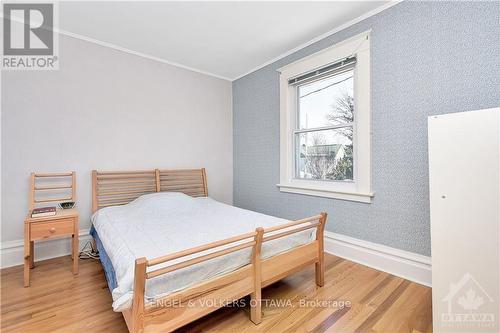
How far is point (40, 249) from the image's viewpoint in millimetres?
2520

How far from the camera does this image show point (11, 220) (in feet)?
7.85

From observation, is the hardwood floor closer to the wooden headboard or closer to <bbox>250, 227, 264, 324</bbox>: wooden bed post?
<bbox>250, 227, 264, 324</bbox>: wooden bed post

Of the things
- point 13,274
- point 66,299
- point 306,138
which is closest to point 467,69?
point 306,138

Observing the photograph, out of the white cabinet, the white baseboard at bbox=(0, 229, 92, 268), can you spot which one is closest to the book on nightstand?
the white baseboard at bbox=(0, 229, 92, 268)

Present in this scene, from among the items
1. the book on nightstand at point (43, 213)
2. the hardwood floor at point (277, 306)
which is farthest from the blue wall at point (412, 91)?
the book on nightstand at point (43, 213)

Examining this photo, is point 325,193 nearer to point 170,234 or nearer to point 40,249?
point 170,234

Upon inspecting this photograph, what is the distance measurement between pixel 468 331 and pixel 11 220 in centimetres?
394

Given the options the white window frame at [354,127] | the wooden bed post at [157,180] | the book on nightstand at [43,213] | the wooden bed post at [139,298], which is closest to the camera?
the wooden bed post at [139,298]

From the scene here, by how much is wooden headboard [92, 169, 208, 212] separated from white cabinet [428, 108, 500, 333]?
2.94 m

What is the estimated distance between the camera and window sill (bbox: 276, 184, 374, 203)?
2369 mm

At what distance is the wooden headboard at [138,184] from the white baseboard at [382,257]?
2065mm

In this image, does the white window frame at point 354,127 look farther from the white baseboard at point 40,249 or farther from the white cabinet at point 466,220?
the white baseboard at point 40,249

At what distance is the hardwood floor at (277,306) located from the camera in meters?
1.53

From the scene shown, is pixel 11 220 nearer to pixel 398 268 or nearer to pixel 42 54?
pixel 42 54
